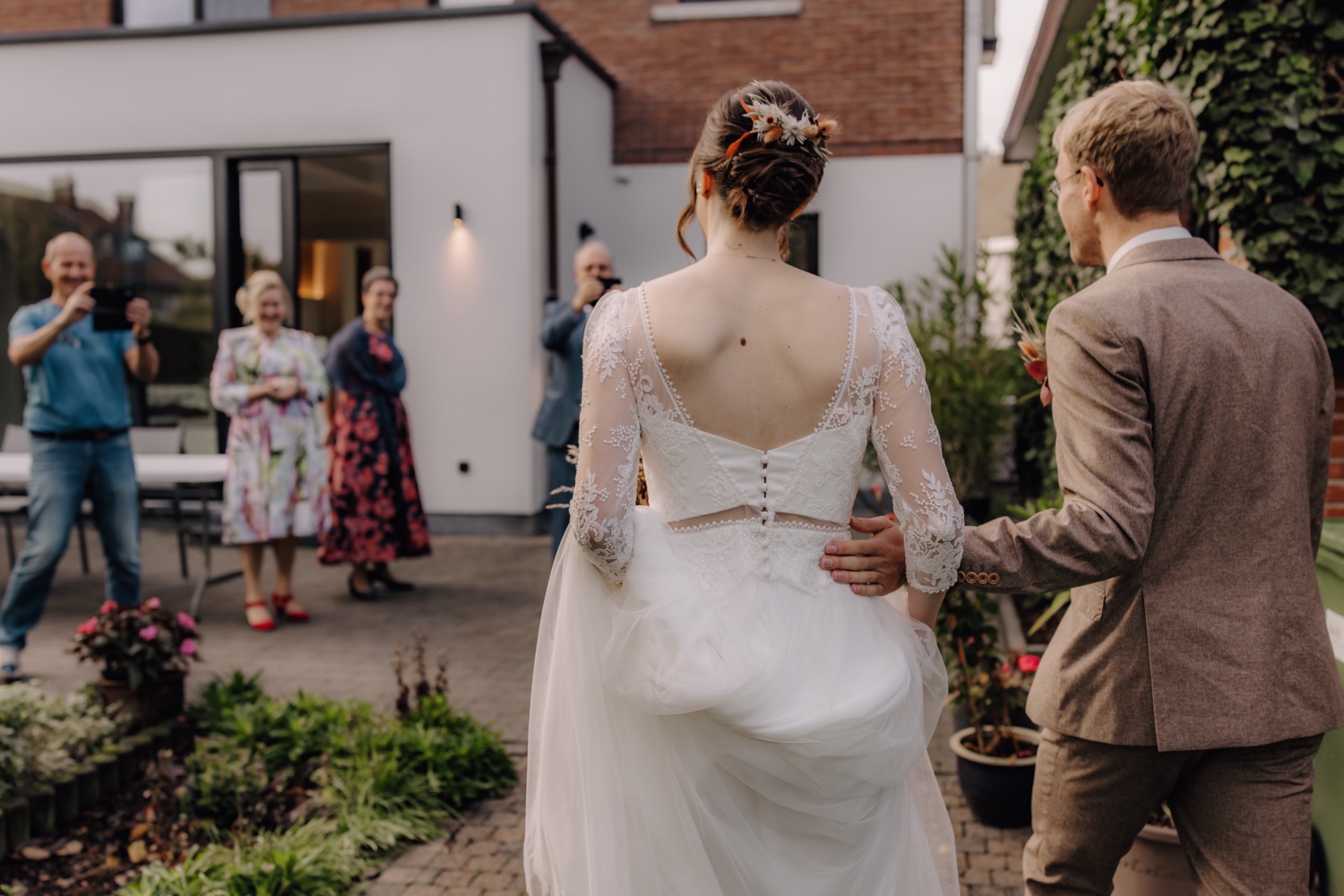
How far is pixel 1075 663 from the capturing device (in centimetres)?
213

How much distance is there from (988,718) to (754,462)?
8.15 feet

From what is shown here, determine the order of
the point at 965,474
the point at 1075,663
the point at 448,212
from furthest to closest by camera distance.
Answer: the point at 448,212 → the point at 965,474 → the point at 1075,663

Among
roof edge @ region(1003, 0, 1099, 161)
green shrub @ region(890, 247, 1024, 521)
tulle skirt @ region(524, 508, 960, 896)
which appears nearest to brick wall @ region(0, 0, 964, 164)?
roof edge @ region(1003, 0, 1099, 161)

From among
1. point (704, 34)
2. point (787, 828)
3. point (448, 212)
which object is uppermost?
point (704, 34)

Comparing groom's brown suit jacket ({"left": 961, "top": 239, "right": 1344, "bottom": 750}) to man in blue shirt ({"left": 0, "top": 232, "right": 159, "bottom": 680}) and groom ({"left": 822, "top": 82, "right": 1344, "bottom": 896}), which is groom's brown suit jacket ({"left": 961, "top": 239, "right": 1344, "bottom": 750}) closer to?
groom ({"left": 822, "top": 82, "right": 1344, "bottom": 896})

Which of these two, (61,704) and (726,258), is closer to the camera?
(726,258)

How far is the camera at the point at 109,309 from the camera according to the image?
544 centimetres

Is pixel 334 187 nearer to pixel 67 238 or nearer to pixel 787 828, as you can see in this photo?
pixel 67 238

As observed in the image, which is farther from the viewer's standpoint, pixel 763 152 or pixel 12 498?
pixel 12 498

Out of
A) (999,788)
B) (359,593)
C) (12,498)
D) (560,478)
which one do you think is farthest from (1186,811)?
(12,498)

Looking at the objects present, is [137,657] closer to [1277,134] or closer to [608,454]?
[608,454]

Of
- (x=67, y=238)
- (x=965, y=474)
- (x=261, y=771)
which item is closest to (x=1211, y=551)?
(x=261, y=771)

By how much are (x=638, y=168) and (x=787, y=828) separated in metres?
10.4

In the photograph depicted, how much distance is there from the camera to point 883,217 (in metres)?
11.5
